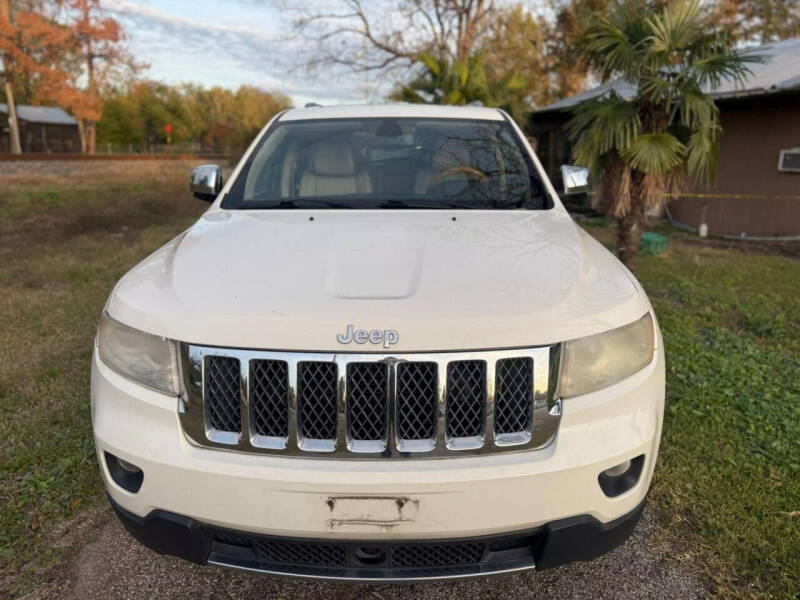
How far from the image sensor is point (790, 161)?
425 inches

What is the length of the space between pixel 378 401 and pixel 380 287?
1.15 ft

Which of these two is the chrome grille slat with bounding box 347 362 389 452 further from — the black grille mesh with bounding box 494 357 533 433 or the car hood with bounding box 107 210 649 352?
the black grille mesh with bounding box 494 357 533 433

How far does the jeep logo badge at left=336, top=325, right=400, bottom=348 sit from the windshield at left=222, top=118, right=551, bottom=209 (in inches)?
46.1

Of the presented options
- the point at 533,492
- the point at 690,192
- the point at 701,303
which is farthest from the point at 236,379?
the point at 690,192

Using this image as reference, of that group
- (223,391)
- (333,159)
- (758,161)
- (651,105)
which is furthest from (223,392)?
(758,161)

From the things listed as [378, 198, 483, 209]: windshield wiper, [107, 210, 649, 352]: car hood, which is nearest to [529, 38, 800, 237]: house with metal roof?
[378, 198, 483, 209]: windshield wiper

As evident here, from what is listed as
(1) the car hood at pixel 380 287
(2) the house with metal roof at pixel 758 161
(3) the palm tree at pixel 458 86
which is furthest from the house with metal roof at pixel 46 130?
(1) the car hood at pixel 380 287

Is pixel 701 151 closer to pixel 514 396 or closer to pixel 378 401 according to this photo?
pixel 514 396

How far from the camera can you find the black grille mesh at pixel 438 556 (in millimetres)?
1735

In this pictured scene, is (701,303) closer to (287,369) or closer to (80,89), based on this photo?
(287,369)

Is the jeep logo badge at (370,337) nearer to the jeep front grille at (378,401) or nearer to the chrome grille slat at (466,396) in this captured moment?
the jeep front grille at (378,401)

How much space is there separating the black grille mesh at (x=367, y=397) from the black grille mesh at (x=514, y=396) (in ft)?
1.07

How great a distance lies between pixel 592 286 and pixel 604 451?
1.72 ft

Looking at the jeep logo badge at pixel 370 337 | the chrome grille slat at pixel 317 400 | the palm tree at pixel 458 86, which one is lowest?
the chrome grille slat at pixel 317 400
